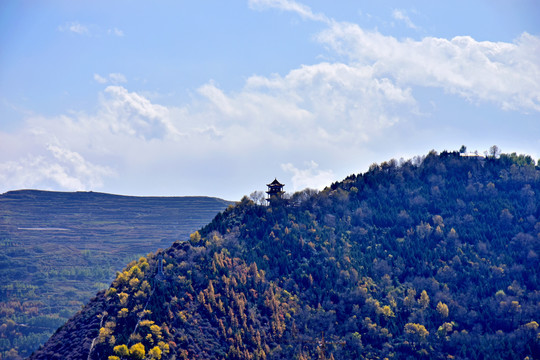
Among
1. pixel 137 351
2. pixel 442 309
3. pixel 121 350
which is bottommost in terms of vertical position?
pixel 137 351

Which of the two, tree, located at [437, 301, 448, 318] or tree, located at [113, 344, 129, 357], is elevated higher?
tree, located at [437, 301, 448, 318]

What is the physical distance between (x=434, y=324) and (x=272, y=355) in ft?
159

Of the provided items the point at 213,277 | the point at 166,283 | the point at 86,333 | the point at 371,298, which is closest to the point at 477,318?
the point at 371,298

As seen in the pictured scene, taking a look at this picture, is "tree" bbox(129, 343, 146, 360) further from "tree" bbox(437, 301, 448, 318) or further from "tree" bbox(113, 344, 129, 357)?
"tree" bbox(437, 301, 448, 318)

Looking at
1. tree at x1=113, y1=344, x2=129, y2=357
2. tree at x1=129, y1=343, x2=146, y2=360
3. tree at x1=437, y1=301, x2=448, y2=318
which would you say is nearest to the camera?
tree at x1=129, y1=343, x2=146, y2=360

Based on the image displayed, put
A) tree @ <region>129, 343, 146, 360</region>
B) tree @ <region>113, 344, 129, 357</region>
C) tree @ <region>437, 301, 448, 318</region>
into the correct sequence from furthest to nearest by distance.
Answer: tree @ <region>437, 301, 448, 318</region>, tree @ <region>113, 344, 129, 357</region>, tree @ <region>129, 343, 146, 360</region>

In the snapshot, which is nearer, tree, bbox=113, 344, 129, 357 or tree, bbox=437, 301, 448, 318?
tree, bbox=113, 344, 129, 357

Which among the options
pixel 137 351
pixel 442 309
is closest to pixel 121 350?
pixel 137 351

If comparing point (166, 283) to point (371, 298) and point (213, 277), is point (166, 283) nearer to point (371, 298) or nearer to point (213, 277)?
point (213, 277)

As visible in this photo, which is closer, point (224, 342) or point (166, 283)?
point (224, 342)

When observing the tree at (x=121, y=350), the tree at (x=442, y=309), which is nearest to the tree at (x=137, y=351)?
the tree at (x=121, y=350)

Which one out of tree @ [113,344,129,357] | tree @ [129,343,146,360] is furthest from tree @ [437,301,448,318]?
tree @ [113,344,129,357]

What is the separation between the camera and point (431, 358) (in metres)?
176

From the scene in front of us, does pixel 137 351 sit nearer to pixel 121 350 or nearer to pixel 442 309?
pixel 121 350
